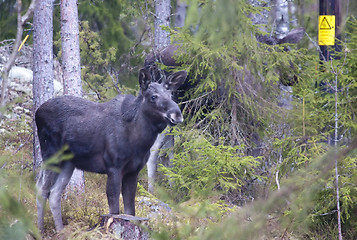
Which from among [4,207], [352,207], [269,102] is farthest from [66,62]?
[4,207]

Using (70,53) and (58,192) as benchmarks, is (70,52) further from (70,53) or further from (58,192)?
(58,192)

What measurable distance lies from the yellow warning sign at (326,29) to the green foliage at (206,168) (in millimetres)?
2797

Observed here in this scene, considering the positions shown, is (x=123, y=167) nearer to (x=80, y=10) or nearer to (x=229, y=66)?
(x=229, y=66)

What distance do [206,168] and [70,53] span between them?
13.4ft

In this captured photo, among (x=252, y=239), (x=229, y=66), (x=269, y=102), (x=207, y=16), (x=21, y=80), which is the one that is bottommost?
(x=21, y=80)

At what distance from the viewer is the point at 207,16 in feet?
8.91

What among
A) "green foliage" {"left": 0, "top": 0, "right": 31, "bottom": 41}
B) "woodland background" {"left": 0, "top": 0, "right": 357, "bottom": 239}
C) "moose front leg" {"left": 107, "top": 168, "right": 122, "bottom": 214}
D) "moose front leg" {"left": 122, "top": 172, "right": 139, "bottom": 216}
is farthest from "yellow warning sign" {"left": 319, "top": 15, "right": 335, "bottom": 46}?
"green foliage" {"left": 0, "top": 0, "right": 31, "bottom": 41}

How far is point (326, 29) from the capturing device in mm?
8633

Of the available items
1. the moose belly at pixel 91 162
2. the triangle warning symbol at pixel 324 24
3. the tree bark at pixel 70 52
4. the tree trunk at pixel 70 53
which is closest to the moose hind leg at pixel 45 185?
the moose belly at pixel 91 162

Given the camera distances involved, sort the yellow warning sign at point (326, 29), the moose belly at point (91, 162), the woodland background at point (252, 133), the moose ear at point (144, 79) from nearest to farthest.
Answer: the moose ear at point (144, 79) → the moose belly at point (91, 162) → the woodland background at point (252, 133) → the yellow warning sign at point (326, 29)

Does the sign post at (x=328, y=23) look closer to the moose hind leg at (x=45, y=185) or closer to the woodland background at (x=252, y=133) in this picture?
the woodland background at (x=252, y=133)

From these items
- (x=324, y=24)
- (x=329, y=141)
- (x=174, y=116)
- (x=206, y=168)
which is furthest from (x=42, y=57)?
(x=329, y=141)

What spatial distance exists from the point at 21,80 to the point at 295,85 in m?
10.6

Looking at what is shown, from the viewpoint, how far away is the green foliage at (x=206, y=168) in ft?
24.8
